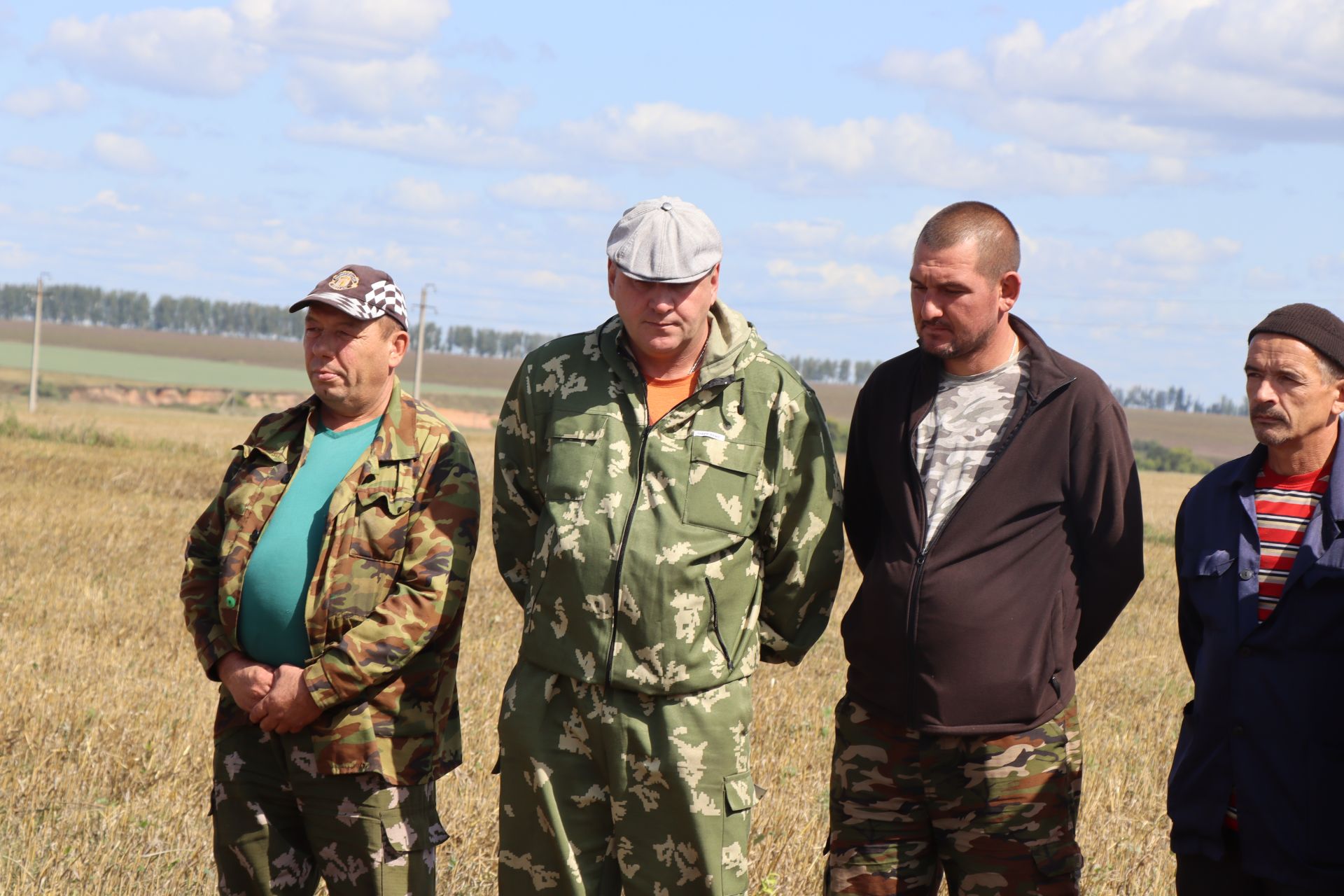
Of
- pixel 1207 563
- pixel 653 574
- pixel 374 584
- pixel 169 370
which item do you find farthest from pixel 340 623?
pixel 169 370

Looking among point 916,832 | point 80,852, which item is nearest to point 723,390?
point 916,832

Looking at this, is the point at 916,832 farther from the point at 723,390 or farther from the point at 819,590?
the point at 723,390

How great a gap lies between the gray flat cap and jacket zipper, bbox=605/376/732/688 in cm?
33

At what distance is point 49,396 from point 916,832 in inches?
2896

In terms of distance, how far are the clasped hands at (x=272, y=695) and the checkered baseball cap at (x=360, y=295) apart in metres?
1.07

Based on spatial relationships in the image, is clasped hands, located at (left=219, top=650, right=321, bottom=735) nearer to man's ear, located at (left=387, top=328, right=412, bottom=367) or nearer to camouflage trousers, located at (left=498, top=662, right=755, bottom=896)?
camouflage trousers, located at (left=498, top=662, right=755, bottom=896)

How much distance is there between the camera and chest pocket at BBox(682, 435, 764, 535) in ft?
12.6

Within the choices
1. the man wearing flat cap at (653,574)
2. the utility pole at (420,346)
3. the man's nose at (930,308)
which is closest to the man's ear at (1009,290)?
the man's nose at (930,308)

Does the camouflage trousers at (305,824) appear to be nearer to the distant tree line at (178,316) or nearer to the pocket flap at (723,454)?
the pocket flap at (723,454)

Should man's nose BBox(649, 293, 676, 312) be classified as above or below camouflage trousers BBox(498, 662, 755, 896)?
above

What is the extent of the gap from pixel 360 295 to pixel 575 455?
82 centimetres

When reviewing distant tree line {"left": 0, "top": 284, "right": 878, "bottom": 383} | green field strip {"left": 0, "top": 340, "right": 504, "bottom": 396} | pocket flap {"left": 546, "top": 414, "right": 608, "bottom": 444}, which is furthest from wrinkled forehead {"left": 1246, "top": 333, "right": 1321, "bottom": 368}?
distant tree line {"left": 0, "top": 284, "right": 878, "bottom": 383}

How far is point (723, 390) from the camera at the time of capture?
13.0 ft

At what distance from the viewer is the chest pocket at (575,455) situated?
389 centimetres
